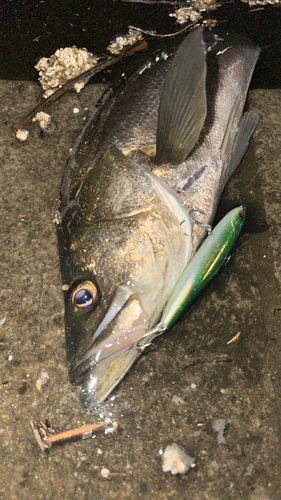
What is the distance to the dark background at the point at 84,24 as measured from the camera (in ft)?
10.8

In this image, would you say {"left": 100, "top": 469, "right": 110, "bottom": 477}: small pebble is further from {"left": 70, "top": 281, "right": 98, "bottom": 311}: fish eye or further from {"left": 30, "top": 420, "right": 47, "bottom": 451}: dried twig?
{"left": 70, "top": 281, "right": 98, "bottom": 311}: fish eye

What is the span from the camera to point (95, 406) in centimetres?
228

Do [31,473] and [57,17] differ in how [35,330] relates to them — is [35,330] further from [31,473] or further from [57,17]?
[57,17]

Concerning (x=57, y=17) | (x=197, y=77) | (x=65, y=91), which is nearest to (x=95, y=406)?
(x=197, y=77)

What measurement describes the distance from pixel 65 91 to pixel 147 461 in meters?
2.90

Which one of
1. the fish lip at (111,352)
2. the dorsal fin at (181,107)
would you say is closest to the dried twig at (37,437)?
the fish lip at (111,352)

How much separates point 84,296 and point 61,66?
7.21 feet

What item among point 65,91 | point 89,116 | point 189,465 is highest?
point 65,91

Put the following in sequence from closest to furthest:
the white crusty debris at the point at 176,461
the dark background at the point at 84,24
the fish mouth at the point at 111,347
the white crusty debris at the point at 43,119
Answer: the fish mouth at the point at 111,347 < the white crusty debris at the point at 176,461 < the white crusty debris at the point at 43,119 < the dark background at the point at 84,24

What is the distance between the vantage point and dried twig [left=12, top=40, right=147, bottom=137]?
3059 mm

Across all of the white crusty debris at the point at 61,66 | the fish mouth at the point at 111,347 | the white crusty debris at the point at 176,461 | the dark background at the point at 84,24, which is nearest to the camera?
the fish mouth at the point at 111,347

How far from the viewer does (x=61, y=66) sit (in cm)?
320

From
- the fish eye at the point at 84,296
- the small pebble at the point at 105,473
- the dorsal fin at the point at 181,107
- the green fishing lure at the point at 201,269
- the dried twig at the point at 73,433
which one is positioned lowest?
the small pebble at the point at 105,473

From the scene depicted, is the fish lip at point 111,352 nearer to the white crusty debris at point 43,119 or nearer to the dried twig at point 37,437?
the dried twig at point 37,437
